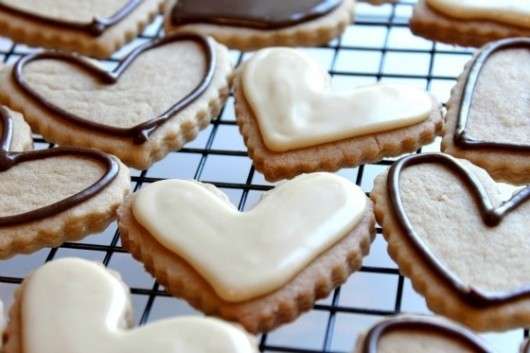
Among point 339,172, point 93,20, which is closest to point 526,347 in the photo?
point 339,172

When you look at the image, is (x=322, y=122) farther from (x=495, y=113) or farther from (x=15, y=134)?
(x=15, y=134)

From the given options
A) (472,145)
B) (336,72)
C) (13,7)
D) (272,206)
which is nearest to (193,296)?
(272,206)

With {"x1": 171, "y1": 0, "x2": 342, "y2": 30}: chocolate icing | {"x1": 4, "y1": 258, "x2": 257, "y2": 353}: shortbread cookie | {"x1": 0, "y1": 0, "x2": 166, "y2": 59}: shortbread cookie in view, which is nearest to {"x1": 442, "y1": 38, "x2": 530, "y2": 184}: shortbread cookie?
{"x1": 171, "y1": 0, "x2": 342, "y2": 30}: chocolate icing

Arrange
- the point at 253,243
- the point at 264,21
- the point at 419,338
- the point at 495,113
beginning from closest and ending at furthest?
the point at 419,338
the point at 253,243
the point at 495,113
the point at 264,21

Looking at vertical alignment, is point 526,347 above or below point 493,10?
below

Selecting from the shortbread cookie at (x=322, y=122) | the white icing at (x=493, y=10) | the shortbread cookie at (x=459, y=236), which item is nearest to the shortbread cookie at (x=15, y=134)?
the shortbread cookie at (x=322, y=122)

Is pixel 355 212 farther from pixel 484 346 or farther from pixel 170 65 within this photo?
pixel 170 65

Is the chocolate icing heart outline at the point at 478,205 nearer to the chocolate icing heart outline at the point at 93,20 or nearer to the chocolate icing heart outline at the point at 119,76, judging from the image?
the chocolate icing heart outline at the point at 119,76
